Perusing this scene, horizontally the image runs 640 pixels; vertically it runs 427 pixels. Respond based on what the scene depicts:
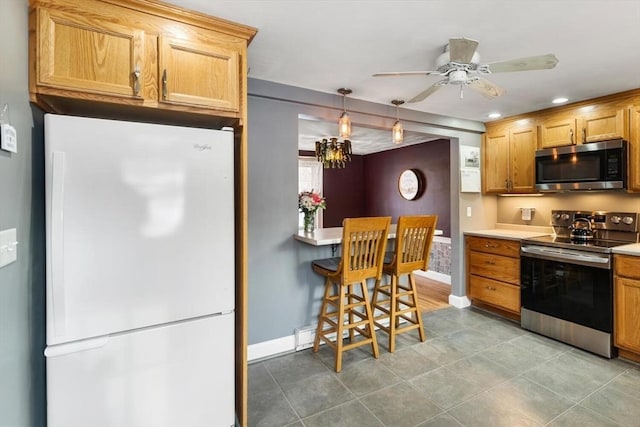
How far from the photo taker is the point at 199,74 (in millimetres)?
1655

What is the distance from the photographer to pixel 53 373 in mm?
1332

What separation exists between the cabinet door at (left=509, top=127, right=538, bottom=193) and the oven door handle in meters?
0.75

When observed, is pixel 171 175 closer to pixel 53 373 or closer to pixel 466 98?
pixel 53 373

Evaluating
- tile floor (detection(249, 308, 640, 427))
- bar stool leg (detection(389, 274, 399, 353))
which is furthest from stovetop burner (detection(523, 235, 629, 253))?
bar stool leg (detection(389, 274, 399, 353))

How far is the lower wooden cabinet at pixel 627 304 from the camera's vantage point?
2.46m

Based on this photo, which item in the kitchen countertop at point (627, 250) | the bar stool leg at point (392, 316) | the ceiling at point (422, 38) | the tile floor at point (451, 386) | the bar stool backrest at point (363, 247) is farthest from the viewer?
the bar stool leg at point (392, 316)

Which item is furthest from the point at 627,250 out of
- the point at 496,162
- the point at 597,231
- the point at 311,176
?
the point at 311,176

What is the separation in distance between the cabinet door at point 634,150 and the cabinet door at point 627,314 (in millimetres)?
886

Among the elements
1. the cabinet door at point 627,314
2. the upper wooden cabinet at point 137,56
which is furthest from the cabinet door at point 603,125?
the upper wooden cabinet at point 137,56

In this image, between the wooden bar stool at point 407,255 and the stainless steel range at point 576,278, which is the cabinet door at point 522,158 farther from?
the wooden bar stool at point 407,255

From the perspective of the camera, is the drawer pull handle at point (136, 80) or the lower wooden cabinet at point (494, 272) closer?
the drawer pull handle at point (136, 80)

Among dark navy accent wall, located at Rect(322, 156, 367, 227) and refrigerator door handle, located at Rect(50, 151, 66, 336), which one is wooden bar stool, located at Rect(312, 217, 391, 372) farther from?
dark navy accent wall, located at Rect(322, 156, 367, 227)

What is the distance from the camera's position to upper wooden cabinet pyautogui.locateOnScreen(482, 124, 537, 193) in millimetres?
3488

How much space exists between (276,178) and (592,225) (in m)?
3.13
